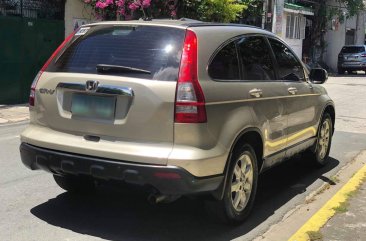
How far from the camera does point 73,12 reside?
14906 millimetres

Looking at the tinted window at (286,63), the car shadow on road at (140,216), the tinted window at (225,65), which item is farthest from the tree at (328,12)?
the tinted window at (225,65)

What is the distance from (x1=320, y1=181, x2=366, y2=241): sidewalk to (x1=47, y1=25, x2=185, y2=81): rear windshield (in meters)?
1.99

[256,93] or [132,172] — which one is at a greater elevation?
[256,93]

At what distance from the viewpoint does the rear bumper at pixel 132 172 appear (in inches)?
155

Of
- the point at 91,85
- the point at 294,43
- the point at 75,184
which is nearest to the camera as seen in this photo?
the point at 91,85

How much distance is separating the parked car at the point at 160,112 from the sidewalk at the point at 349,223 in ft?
2.51

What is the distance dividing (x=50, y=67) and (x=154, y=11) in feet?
34.3

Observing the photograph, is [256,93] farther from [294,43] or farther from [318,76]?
[294,43]

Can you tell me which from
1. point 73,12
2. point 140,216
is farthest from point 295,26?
point 140,216

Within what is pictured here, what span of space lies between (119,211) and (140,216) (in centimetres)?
24

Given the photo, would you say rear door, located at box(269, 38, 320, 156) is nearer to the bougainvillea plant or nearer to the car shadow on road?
the car shadow on road

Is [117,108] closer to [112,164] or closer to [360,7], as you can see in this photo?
[112,164]

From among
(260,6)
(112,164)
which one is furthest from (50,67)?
(260,6)

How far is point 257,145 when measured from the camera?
16.1ft
